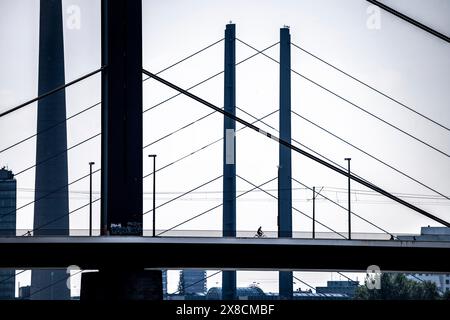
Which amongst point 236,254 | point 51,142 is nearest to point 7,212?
point 51,142

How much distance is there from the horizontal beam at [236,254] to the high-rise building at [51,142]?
170 feet

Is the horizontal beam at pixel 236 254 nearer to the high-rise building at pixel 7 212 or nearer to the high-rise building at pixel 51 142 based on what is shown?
the high-rise building at pixel 51 142

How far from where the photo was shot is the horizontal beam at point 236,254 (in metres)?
21.8

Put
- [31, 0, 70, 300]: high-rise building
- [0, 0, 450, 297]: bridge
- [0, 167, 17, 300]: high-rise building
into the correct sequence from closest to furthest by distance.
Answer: [0, 0, 450, 297]: bridge, [31, 0, 70, 300]: high-rise building, [0, 167, 17, 300]: high-rise building

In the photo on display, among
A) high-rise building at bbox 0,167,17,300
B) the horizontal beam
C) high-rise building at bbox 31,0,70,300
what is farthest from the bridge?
high-rise building at bbox 0,167,17,300

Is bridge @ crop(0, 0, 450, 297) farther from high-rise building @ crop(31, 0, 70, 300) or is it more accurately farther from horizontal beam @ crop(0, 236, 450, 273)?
high-rise building @ crop(31, 0, 70, 300)

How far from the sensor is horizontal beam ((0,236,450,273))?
21.8 meters

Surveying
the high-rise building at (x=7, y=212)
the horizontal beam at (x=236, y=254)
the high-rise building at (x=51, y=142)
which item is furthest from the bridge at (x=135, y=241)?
the high-rise building at (x=7, y=212)

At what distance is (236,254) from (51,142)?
195 ft

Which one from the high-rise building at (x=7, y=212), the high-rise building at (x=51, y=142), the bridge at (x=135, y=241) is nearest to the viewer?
the bridge at (x=135, y=241)

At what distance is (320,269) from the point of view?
964 inches

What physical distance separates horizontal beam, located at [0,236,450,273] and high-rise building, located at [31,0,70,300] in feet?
170
